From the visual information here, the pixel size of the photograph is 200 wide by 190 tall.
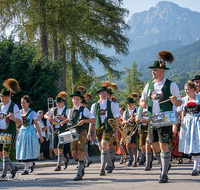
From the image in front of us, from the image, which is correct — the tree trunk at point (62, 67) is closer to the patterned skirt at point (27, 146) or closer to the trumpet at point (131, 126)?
the trumpet at point (131, 126)

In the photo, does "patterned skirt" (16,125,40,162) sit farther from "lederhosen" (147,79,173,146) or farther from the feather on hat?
"lederhosen" (147,79,173,146)

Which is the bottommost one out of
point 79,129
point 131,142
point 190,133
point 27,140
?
point 131,142

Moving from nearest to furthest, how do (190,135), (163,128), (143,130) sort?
(163,128), (190,135), (143,130)

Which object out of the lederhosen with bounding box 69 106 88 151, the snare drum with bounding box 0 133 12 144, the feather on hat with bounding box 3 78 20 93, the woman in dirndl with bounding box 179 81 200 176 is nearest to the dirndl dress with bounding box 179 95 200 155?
the woman in dirndl with bounding box 179 81 200 176

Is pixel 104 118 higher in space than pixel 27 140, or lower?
higher

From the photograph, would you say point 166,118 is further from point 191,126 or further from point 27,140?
point 27,140

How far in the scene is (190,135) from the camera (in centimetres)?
677

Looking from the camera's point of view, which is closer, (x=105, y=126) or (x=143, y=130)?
(x=105, y=126)

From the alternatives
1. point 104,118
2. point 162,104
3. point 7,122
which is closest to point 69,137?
point 104,118

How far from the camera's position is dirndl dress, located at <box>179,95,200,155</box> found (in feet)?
21.7

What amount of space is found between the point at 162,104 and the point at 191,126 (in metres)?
1.45

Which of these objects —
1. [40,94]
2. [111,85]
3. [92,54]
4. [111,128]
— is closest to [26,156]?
[111,128]

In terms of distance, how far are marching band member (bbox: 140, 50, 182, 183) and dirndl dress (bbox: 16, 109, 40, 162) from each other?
3181 mm

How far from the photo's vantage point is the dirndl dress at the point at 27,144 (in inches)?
291
